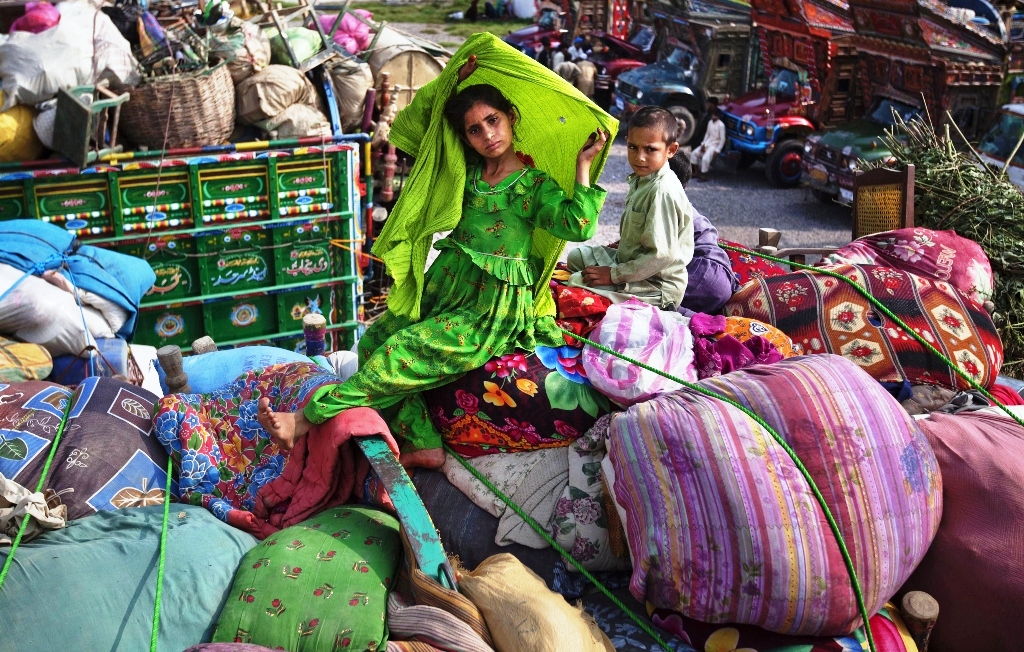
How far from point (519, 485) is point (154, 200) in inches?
133

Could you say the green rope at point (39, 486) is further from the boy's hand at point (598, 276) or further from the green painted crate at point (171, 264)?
the green painted crate at point (171, 264)

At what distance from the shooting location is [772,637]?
97.5 inches

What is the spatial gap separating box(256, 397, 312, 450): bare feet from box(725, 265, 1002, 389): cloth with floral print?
183cm

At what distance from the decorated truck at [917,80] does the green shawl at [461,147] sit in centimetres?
719

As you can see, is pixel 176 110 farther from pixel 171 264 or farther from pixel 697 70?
pixel 697 70

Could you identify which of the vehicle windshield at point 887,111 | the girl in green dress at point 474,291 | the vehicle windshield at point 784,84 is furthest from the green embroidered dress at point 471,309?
the vehicle windshield at point 784,84

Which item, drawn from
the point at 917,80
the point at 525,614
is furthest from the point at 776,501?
Result: the point at 917,80

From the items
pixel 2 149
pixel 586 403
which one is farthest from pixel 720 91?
pixel 586 403

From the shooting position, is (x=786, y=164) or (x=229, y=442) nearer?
(x=229, y=442)

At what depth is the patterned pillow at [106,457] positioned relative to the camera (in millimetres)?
2689

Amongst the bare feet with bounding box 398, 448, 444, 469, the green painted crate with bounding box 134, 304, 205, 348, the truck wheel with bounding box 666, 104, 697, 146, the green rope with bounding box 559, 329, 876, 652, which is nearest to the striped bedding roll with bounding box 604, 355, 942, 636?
the green rope with bounding box 559, 329, 876, 652

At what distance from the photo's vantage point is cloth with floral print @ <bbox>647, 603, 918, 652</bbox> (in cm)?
242

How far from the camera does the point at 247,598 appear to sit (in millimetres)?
2400

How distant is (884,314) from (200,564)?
250 cm
